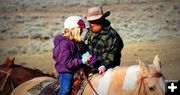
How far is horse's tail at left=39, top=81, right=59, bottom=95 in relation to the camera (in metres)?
5.78

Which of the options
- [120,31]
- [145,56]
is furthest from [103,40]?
[120,31]

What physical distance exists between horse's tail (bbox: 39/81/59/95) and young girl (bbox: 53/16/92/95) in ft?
0.90

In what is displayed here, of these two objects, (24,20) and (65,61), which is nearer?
(65,61)

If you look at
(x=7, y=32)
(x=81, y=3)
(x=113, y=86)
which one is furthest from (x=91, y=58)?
(x=81, y=3)

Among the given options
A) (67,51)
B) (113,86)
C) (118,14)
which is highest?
(67,51)

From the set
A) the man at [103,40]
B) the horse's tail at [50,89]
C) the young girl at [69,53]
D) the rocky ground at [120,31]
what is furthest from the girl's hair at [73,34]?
the rocky ground at [120,31]

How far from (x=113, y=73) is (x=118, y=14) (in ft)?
76.1

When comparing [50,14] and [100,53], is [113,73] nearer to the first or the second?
[100,53]

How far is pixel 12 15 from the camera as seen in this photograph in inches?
1184

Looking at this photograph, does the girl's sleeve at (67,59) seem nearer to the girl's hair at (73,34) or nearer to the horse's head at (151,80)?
the girl's hair at (73,34)

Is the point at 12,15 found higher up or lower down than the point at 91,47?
lower down

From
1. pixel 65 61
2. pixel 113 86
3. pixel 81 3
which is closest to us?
pixel 113 86

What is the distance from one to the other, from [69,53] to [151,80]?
114 centimetres

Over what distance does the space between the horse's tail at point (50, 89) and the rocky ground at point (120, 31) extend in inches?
257
